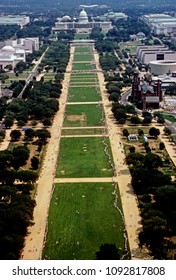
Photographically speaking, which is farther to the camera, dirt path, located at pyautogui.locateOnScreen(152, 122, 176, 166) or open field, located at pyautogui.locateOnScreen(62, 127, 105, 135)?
open field, located at pyautogui.locateOnScreen(62, 127, 105, 135)

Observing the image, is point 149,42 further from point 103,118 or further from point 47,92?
point 103,118

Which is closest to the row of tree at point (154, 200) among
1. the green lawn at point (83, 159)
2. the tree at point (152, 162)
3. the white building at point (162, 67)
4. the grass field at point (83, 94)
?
the tree at point (152, 162)

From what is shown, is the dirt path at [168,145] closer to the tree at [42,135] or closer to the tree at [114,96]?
the tree at [42,135]

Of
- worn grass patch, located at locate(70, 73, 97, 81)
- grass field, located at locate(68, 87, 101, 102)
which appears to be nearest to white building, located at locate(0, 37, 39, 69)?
worn grass patch, located at locate(70, 73, 97, 81)

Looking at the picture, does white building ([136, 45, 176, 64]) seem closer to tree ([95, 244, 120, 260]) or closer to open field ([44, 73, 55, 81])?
open field ([44, 73, 55, 81])

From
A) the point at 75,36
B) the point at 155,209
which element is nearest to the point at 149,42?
the point at 75,36

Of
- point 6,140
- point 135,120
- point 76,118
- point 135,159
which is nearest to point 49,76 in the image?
point 76,118

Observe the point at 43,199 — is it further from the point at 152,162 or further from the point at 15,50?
the point at 15,50
